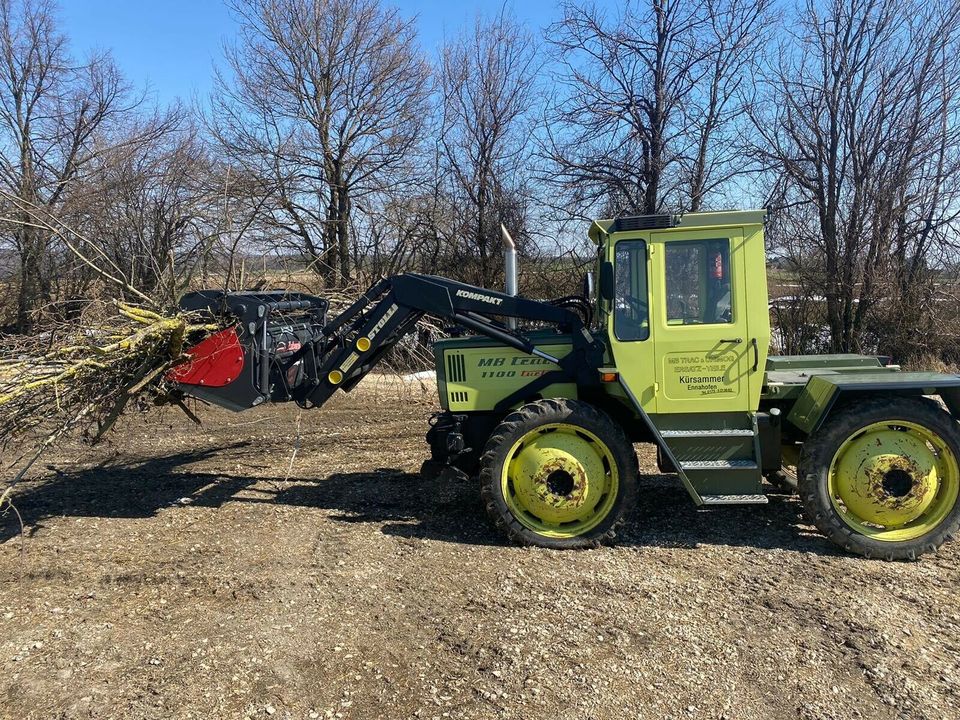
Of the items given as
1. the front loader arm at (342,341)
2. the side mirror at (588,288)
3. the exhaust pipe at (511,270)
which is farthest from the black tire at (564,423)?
the side mirror at (588,288)

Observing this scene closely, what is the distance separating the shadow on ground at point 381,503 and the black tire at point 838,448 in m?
0.24

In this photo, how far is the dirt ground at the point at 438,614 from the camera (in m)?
3.06

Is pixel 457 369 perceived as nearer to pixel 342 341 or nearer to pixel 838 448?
pixel 342 341

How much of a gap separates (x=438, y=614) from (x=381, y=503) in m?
2.02

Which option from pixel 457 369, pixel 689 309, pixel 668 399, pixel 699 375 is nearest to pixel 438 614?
pixel 457 369

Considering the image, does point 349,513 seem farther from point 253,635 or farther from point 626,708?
point 626,708

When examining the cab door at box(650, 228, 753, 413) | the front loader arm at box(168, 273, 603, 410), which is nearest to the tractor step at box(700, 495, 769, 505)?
the cab door at box(650, 228, 753, 413)

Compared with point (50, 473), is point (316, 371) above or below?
above

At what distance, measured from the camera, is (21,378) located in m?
4.49

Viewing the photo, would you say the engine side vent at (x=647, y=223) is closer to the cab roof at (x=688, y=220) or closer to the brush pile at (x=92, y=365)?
the cab roof at (x=688, y=220)

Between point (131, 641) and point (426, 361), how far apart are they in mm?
4704

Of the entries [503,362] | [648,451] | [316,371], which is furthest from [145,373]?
[648,451]

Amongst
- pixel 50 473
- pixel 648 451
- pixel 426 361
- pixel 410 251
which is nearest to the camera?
pixel 50 473

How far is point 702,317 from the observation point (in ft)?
14.9
